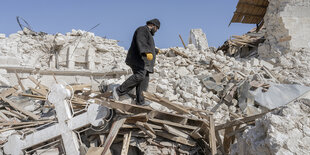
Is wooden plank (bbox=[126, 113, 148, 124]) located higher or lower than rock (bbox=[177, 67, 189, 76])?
higher

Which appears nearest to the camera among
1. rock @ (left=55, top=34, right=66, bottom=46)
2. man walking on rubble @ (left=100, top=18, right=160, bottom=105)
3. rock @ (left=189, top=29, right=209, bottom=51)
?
man walking on rubble @ (left=100, top=18, right=160, bottom=105)

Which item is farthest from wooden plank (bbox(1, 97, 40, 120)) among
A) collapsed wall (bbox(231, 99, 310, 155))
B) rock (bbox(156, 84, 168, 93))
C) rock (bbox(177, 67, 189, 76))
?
collapsed wall (bbox(231, 99, 310, 155))

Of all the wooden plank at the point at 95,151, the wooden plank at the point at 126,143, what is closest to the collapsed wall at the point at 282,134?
the wooden plank at the point at 126,143

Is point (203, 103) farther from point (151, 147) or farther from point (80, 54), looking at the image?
point (80, 54)

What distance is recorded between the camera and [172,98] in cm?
552

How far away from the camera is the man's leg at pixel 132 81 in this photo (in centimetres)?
429

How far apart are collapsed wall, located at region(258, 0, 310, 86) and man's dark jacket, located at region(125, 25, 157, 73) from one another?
17.2 ft

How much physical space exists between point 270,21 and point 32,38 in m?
10.4

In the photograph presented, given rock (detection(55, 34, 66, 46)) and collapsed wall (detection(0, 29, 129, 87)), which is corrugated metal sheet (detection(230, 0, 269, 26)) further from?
rock (detection(55, 34, 66, 46))

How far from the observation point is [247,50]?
10.8 meters

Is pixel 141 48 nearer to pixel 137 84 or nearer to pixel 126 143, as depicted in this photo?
pixel 137 84

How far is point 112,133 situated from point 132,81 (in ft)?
4.52

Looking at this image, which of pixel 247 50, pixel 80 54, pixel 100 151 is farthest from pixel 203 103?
pixel 80 54

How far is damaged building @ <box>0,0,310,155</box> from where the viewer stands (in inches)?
118
